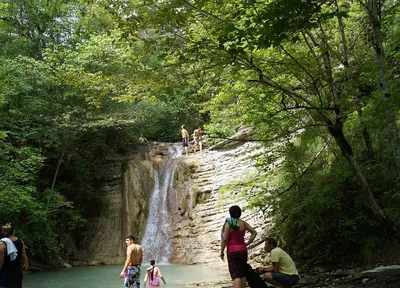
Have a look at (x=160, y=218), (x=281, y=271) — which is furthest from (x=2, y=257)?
(x=160, y=218)

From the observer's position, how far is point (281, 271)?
5973 millimetres

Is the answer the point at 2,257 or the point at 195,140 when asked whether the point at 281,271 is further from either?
the point at 195,140

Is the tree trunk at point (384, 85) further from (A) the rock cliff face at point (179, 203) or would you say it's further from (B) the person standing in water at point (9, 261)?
(A) the rock cliff face at point (179, 203)

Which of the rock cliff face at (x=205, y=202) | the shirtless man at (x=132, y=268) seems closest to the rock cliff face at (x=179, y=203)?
the rock cliff face at (x=205, y=202)

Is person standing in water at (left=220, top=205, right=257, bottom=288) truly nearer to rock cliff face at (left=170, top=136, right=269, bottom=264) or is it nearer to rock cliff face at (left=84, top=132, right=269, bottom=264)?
rock cliff face at (left=170, top=136, right=269, bottom=264)

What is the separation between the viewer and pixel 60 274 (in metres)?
14.4

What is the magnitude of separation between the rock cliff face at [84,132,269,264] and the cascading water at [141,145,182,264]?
14 centimetres

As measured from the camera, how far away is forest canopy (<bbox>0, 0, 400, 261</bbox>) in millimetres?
5969

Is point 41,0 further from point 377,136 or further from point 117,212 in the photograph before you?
point 377,136

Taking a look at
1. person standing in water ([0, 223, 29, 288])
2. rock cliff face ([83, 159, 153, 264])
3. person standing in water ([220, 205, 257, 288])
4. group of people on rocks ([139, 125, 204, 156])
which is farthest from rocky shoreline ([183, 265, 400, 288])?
group of people on rocks ([139, 125, 204, 156])

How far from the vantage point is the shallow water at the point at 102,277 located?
11.2m

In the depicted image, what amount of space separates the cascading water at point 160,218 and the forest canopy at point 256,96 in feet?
11.0

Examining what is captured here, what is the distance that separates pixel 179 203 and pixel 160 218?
1163mm

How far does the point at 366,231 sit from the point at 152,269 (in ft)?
18.0
